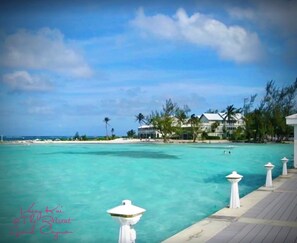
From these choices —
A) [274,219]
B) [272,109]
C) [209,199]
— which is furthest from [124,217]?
[272,109]

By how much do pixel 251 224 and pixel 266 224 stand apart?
0.70ft

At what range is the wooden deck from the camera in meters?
4.14

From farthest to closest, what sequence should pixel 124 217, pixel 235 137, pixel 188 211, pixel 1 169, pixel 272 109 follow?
pixel 235 137 < pixel 272 109 < pixel 1 169 < pixel 188 211 < pixel 124 217

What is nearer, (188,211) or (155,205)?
(188,211)

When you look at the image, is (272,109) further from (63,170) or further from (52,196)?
(52,196)

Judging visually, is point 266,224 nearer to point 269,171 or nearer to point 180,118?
point 269,171

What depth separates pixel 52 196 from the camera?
36.2ft

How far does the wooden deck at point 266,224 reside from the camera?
163 inches

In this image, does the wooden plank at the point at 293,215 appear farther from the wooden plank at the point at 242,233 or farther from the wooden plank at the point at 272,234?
the wooden plank at the point at 242,233

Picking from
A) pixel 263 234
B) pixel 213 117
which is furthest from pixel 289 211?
pixel 213 117

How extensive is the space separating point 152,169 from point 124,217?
47.1 ft

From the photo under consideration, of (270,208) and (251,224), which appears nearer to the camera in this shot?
(251,224)

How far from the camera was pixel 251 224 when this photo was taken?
15.6 feet

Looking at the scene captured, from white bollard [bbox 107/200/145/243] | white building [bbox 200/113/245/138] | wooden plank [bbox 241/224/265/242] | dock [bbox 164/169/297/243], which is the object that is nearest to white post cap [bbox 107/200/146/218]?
white bollard [bbox 107/200/145/243]
